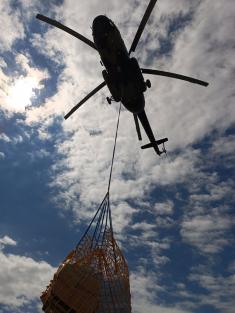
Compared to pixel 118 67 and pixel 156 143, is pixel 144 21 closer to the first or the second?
pixel 118 67

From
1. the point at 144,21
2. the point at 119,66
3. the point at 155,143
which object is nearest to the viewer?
the point at 144,21

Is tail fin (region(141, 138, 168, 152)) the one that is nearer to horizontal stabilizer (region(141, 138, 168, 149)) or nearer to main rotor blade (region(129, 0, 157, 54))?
horizontal stabilizer (region(141, 138, 168, 149))

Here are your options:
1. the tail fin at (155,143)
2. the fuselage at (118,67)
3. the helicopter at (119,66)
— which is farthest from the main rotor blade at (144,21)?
the tail fin at (155,143)

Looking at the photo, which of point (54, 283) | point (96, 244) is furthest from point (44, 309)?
point (96, 244)

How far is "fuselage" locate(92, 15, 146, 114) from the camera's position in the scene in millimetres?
16328

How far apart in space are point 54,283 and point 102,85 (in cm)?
1124

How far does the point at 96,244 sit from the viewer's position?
1877 cm

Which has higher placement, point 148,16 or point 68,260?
point 148,16

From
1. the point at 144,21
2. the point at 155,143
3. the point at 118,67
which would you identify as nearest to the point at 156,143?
the point at 155,143

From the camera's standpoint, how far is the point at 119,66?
17312 millimetres

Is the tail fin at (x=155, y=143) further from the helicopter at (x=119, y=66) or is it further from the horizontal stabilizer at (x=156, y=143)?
the helicopter at (x=119, y=66)

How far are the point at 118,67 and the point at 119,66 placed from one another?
0.25 ft

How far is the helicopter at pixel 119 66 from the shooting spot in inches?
642

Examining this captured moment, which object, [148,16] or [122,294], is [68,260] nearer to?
[122,294]
